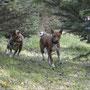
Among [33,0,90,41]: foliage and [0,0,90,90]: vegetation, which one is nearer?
[0,0,90,90]: vegetation

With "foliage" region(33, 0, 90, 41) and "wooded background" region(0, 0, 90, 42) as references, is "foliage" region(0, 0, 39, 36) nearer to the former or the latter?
"wooded background" region(0, 0, 90, 42)

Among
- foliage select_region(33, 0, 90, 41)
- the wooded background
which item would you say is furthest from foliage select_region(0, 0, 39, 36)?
foliage select_region(33, 0, 90, 41)

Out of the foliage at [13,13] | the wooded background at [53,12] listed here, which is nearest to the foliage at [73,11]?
the wooded background at [53,12]

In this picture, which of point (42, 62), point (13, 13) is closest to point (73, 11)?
point (42, 62)

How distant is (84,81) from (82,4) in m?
3.76

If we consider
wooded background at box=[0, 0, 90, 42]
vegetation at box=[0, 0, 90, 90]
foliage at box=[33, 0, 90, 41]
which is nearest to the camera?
vegetation at box=[0, 0, 90, 90]

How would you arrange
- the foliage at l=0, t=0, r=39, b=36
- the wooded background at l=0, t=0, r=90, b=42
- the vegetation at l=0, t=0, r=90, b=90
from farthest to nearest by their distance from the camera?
the foliage at l=0, t=0, r=39, b=36
the wooded background at l=0, t=0, r=90, b=42
the vegetation at l=0, t=0, r=90, b=90

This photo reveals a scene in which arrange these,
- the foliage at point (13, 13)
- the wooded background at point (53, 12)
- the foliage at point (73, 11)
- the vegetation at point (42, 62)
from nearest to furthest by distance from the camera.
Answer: the vegetation at point (42, 62) → the foliage at point (73, 11) → the wooded background at point (53, 12) → the foliage at point (13, 13)

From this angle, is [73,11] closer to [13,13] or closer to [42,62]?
[42,62]

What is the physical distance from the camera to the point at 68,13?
38.9 feet

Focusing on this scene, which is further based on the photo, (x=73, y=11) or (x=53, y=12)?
(x=53, y=12)

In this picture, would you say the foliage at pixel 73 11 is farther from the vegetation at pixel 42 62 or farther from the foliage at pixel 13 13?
the foliage at pixel 13 13

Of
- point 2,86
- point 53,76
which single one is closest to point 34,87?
point 2,86

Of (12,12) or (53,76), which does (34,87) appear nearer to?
(53,76)
